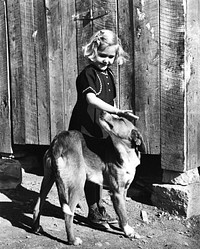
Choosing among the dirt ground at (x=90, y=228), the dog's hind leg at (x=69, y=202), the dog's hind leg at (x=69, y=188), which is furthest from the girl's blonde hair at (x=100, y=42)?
the dirt ground at (x=90, y=228)

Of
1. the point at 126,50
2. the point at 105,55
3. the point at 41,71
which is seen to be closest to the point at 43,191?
the point at 105,55

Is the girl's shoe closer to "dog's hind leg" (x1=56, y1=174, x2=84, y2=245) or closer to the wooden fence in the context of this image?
"dog's hind leg" (x1=56, y1=174, x2=84, y2=245)

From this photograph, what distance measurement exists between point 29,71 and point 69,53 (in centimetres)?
70

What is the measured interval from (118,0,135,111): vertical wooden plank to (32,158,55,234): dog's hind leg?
55.6 inches

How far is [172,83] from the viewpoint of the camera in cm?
512

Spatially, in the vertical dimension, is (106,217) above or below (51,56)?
below

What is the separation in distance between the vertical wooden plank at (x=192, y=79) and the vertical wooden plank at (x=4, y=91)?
8.37ft

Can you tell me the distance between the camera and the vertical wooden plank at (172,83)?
16.5 ft

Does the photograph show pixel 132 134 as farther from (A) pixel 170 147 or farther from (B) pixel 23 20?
(B) pixel 23 20

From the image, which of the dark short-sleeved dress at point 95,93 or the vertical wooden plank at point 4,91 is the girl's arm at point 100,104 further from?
the vertical wooden plank at point 4,91

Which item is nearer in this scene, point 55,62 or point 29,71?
point 55,62

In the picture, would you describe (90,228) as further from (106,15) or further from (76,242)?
(106,15)

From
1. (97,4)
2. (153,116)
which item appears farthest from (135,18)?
(153,116)

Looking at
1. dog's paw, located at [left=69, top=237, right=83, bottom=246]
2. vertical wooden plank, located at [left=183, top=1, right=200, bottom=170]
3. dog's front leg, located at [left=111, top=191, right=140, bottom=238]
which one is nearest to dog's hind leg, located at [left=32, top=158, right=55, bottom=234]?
dog's paw, located at [left=69, top=237, right=83, bottom=246]
